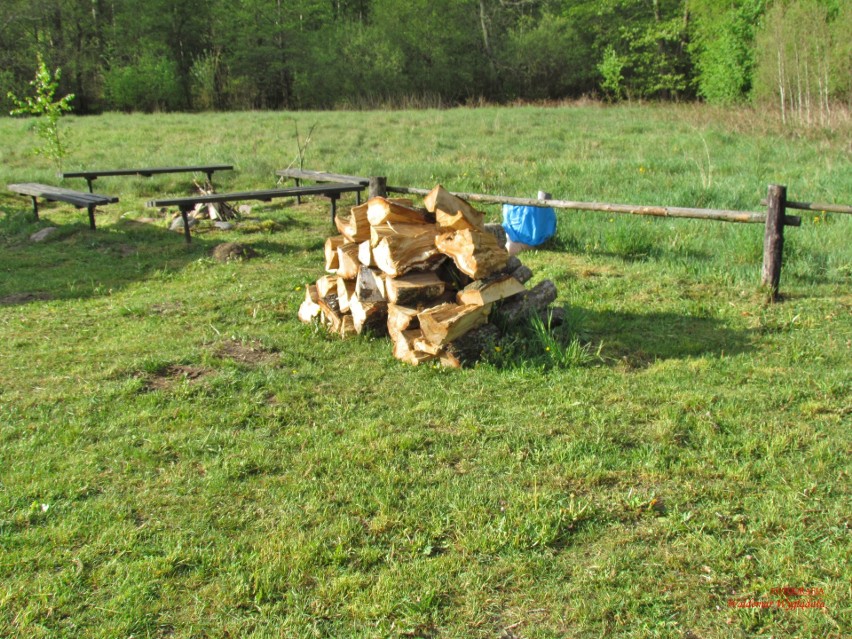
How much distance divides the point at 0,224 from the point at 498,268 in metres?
8.22

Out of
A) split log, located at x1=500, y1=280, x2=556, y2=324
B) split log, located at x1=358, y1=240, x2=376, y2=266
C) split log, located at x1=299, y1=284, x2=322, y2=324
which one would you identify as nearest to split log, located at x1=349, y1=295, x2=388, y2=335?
split log, located at x1=358, y1=240, x2=376, y2=266

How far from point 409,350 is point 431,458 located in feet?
4.56

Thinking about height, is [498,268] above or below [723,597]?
above

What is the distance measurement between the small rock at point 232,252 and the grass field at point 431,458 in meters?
0.20

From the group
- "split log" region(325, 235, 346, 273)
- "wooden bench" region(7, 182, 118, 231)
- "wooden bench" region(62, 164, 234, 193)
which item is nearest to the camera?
"split log" region(325, 235, 346, 273)

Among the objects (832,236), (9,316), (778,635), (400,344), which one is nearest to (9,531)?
(400,344)

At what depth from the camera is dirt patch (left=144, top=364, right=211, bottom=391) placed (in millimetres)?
4730

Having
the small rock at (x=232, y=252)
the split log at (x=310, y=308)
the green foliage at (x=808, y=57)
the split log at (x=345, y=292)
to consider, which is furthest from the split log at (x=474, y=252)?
the green foliage at (x=808, y=57)

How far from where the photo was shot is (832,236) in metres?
7.61

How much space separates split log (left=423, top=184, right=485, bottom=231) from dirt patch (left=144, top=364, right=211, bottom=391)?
2001mm

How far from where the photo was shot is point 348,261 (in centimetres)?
Answer: 565

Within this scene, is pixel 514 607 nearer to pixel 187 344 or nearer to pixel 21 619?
pixel 21 619

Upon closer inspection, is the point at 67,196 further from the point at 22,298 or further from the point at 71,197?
the point at 22,298

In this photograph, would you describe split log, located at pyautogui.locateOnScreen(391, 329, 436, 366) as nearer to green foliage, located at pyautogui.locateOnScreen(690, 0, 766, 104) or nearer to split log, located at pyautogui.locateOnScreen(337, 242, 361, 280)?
split log, located at pyautogui.locateOnScreen(337, 242, 361, 280)
